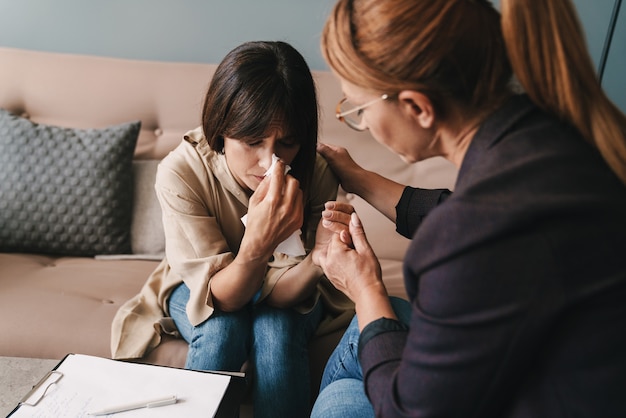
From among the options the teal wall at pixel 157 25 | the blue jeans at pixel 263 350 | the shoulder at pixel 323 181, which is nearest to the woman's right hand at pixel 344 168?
the shoulder at pixel 323 181

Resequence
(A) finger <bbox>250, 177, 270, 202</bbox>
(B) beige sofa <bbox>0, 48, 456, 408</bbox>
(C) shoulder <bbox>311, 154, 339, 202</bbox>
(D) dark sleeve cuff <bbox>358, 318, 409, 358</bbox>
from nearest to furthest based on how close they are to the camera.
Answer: (D) dark sleeve cuff <bbox>358, 318, 409, 358</bbox>
(A) finger <bbox>250, 177, 270, 202</bbox>
(C) shoulder <bbox>311, 154, 339, 202</bbox>
(B) beige sofa <bbox>0, 48, 456, 408</bbox>

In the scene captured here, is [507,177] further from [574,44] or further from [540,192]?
[574,44]

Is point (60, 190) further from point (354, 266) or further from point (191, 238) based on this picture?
point (354, 266)

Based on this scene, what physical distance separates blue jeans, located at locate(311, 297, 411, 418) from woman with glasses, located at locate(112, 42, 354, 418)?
102mm

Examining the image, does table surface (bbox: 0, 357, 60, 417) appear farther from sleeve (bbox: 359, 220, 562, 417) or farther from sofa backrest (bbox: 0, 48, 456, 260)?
sleeve (bbox: 359, 220, 562, 417)

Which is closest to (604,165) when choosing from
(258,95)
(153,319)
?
(258,95)

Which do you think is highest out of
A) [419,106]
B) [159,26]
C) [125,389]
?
[419,106]

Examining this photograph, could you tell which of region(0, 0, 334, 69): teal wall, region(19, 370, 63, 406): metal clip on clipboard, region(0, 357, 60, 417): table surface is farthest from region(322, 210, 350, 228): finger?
region(0, 0, 334, 69): teal wall

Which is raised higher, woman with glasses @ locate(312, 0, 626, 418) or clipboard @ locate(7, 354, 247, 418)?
woman with glasses @ locate(312, 0, 626, 418)

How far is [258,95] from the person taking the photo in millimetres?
1132

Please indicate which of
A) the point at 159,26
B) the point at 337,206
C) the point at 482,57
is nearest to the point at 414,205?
the point at 337,206

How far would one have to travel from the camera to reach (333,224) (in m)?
1.12

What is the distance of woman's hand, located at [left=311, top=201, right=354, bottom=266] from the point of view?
3.56 ft

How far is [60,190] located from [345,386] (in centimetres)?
107
